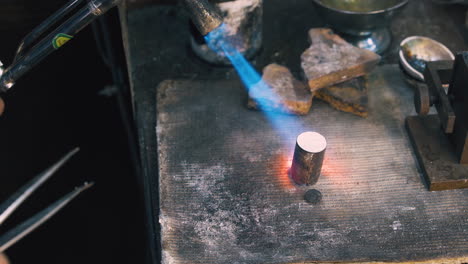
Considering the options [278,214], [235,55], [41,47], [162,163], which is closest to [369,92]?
[235,55]

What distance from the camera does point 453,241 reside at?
95.1 inches

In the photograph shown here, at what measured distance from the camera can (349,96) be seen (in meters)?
3.06

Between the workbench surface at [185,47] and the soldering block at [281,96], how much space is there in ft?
0.40

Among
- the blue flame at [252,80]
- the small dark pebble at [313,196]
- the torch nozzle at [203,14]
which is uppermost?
the torch nozzle at [203,14]

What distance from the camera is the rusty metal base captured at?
262 cm

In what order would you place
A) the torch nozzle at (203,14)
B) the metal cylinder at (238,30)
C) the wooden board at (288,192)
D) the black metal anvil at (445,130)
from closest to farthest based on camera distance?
the torch nozzle at (203,14) < the wooden board at (288,192) < the black metal anvil at (445,130) < the metal cylinder at (238,30)

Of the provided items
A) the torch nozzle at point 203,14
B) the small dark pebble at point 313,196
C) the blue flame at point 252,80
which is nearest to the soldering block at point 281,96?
the blue flame at point 252,80

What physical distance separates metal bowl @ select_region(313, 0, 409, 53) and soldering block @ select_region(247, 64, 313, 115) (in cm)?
53

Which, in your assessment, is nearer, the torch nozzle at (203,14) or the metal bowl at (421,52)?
the torch nozzle at (203,14)

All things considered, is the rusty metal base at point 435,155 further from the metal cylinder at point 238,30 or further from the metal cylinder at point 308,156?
the metal cylinder at point 238,30

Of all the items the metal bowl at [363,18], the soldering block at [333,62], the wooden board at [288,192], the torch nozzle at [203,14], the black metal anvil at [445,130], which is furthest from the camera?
the metal bowl at [363,18]

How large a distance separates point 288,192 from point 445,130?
0.93m

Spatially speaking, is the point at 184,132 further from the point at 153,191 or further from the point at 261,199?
the point at 261,199

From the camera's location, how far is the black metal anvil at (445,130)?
2535mm
